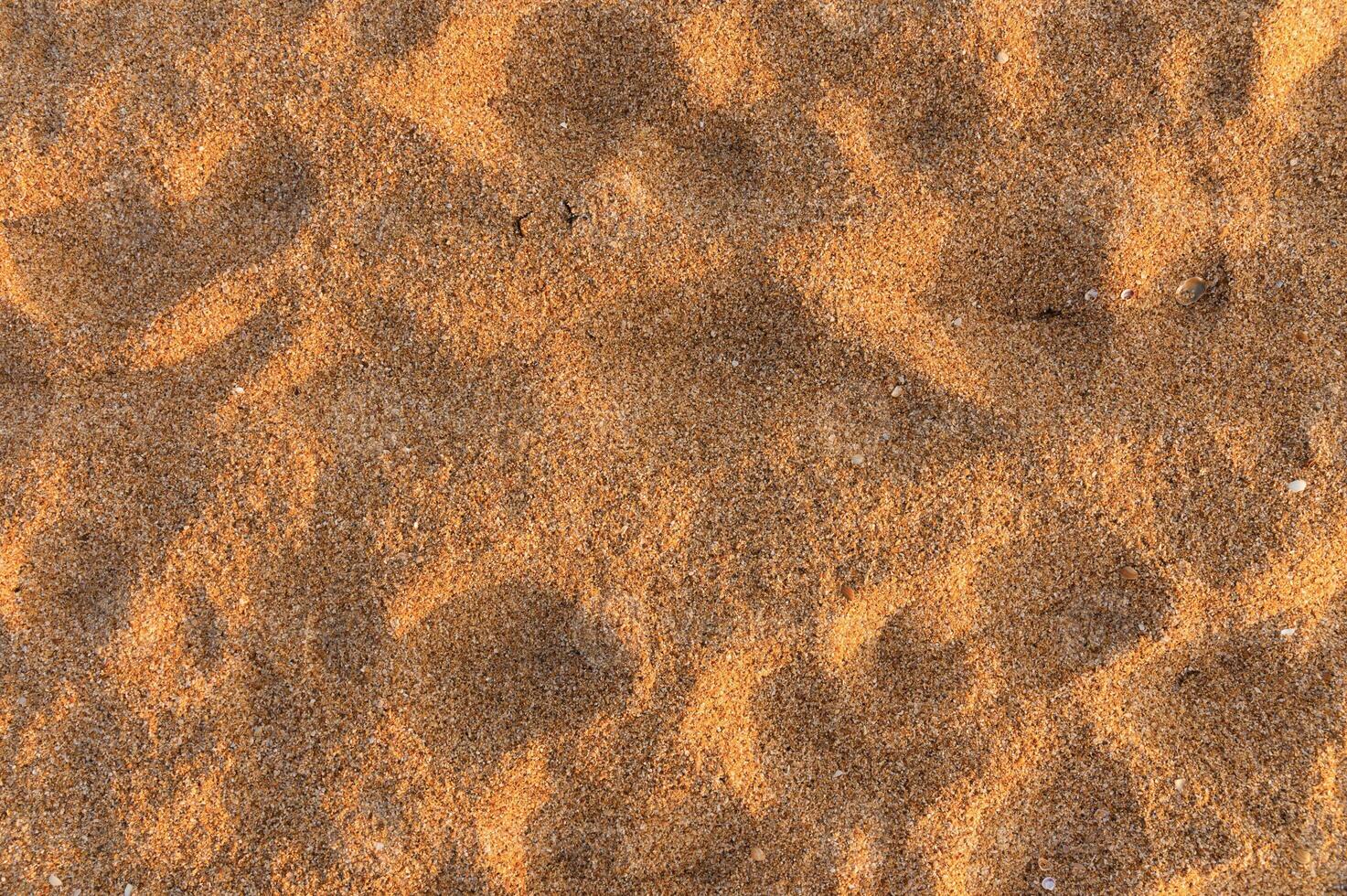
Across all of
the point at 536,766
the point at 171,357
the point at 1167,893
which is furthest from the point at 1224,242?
the point at 171,357

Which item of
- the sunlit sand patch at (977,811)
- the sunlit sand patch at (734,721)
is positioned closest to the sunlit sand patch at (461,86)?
the sunlit sand patch at (734,721)

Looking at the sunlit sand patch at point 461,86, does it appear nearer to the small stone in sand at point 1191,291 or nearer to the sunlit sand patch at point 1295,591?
the small stone in sand at point 1191,291

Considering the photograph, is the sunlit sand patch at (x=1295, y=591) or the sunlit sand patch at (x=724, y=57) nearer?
the sunlit sand patch at (x=1295, y=591)

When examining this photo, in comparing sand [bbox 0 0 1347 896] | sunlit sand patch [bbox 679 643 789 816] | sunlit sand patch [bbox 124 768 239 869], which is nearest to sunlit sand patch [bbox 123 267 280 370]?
sand [bbox 0 0 1347 896]

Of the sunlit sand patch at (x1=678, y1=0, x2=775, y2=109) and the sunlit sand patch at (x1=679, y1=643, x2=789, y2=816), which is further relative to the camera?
the sunlit sand patch at (x1=678, y1=0, x2=775, y2=109)

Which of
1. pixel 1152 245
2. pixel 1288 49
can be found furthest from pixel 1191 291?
pixel 1288 49

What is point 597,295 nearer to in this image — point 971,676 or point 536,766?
point 536,766

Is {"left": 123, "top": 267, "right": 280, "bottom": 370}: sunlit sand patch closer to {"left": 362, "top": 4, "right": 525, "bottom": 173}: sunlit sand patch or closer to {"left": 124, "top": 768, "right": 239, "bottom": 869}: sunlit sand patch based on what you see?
{"left": 362, "top": 4, "right": 525, "bottom": 173}: sunlit sand patch

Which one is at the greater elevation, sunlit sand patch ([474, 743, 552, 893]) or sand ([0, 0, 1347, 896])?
sand ([0, 0, 1347, 896])
